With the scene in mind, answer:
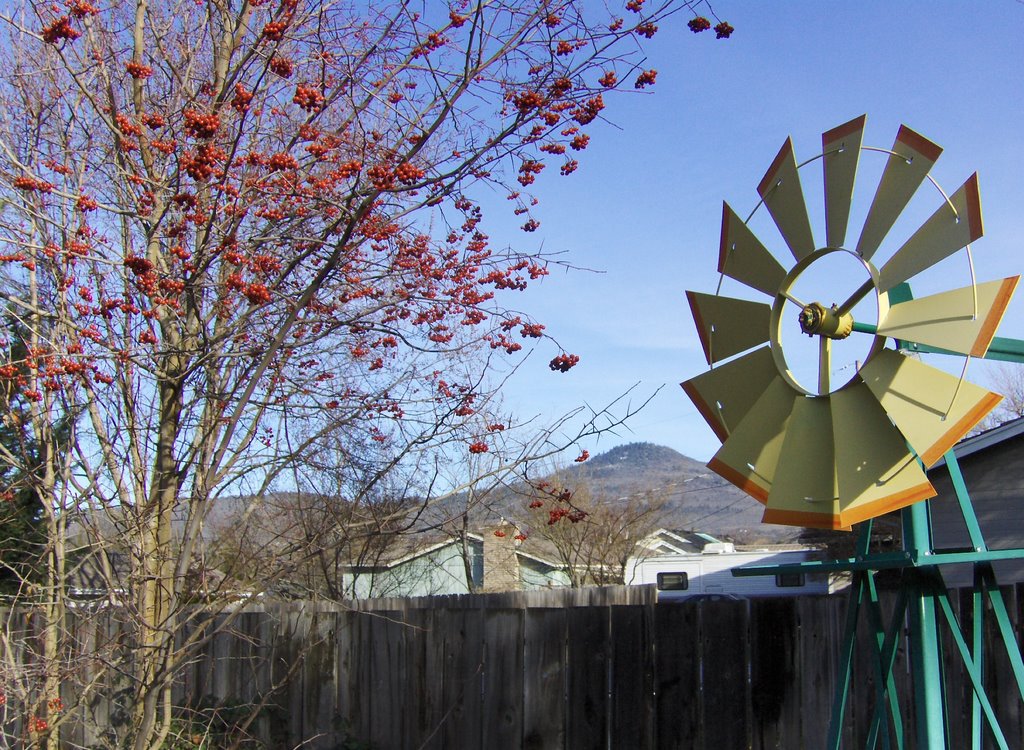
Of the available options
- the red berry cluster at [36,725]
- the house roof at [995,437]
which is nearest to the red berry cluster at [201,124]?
the red berry cluster at [36,725]

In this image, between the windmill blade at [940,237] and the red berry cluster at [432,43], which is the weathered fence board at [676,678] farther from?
the red berry cluster at [432,43]

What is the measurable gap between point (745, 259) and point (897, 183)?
2.31 feet

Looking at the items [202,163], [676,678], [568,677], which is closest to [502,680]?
[568,677]

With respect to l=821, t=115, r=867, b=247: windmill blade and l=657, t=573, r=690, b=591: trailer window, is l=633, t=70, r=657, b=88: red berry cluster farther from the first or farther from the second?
l=657, t=573, r=690, b=591: trailer window

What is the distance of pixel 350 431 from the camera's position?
5.31m

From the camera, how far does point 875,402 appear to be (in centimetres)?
301

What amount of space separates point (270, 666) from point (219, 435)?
5.27 feet

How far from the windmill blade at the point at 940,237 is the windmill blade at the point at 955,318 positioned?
101 millimetres

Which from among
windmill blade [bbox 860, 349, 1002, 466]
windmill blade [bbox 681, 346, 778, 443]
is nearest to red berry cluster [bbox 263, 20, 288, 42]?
windmill blade [bbox 681, 346, 778, 443]

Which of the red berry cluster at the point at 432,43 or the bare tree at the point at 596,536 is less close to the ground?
the red berry cluster at the point at 432,43

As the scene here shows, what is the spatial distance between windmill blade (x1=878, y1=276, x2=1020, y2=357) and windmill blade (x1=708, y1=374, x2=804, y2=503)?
49cm

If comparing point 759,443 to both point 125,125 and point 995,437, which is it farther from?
point 995,437

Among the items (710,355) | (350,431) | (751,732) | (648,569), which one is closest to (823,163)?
(710,355)

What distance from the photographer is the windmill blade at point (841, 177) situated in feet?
10.6
